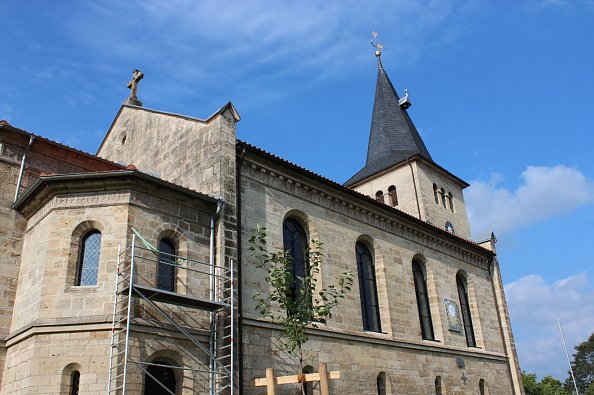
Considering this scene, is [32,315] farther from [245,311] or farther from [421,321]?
[421,321]

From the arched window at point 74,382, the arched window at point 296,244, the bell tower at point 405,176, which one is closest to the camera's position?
the arched window at point 74,382

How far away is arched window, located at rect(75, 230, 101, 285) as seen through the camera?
12.0 metres

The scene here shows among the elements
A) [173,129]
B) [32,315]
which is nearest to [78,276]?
[32,315]

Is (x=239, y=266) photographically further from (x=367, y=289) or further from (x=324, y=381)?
(x=367, y=289)

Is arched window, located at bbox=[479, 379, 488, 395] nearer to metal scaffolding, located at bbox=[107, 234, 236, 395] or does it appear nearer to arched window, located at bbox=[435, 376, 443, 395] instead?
arched window, located at bbox=[435, 376, 443, 395]

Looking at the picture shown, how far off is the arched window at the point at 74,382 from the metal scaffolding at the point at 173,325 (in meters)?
0.81

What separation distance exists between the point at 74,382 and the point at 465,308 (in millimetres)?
16552

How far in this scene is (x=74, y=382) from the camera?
11.1 meters

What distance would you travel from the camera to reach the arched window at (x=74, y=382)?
11.0m

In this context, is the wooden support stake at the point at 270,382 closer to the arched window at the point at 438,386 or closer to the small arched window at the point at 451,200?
the arched window at the point at 438,386

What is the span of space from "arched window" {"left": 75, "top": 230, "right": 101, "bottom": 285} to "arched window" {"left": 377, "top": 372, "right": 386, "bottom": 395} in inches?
354


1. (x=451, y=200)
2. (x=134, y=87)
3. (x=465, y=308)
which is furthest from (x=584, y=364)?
(x=134, y=87)

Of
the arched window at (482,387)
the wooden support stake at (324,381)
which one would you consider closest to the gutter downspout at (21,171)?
the wooden support stake at (324,381)

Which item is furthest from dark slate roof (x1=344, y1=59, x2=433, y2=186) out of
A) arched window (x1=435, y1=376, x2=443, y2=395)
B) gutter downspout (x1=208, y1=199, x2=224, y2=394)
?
gutter downspout (x1=208, y1=199, x2=224, y2=394)
